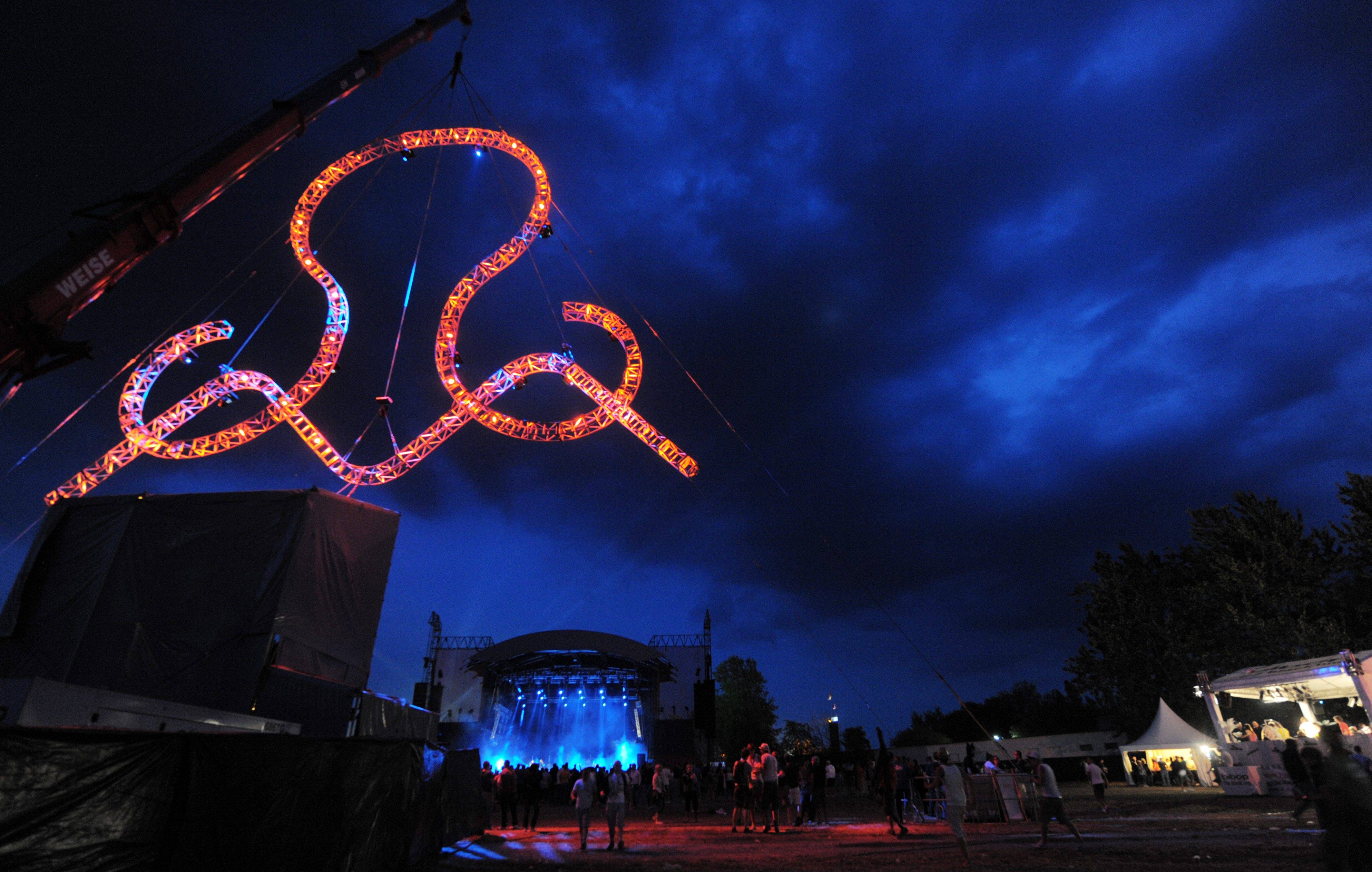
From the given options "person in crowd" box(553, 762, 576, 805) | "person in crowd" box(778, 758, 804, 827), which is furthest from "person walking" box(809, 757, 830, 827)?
"person in crowd" box(553, 762, 576, 805)

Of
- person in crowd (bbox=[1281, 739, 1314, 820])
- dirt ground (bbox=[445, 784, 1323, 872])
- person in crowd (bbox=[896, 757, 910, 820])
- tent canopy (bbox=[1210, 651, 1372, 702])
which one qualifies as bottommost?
dirt ground (bbox=[445, 784, 1323, 872])

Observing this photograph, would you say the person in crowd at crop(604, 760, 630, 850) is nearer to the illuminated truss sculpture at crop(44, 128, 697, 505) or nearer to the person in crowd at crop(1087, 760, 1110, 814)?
the illuminated truss sculpture at crop(44, 128, 697, 505)

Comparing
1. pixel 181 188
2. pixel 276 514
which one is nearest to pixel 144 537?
pixel 276 514

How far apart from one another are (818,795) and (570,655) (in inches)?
921

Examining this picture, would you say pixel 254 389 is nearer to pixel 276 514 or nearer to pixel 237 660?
pixel 276 514

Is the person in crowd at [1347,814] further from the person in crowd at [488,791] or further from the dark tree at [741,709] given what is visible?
the dark tree at [741,709]

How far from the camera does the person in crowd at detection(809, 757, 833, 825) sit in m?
17.2

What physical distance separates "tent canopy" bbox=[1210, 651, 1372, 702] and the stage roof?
26.4m

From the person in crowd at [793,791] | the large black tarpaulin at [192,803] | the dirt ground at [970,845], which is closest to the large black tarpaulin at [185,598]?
the dirt ground at [970,845]

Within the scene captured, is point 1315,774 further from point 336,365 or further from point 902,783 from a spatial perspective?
point 336,365

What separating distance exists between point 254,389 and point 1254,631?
136 feet

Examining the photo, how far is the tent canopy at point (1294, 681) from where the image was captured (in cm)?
1784

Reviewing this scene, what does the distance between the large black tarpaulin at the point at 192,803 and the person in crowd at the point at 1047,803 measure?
9.77 m

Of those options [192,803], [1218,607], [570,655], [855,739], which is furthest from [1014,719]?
[192,803]
